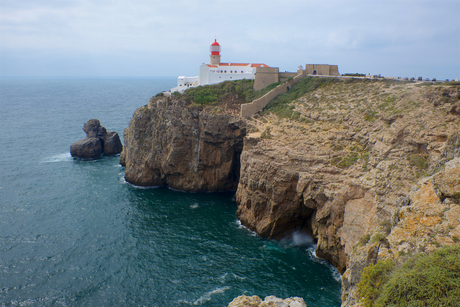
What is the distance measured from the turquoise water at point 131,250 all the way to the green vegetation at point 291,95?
1712cm

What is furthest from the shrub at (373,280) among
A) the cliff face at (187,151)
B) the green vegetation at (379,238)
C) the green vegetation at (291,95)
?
the cliff face at (187,151)

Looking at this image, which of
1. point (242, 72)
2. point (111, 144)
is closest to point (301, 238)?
point (242, 72)

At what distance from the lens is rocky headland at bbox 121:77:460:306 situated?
1731 centimetres

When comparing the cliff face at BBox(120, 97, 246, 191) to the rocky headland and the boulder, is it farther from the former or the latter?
the boulder

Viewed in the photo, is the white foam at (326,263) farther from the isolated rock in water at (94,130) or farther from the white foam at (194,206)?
the isolated rock in water at (94,130)

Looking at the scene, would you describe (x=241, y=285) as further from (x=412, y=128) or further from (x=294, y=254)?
(x=412, y=128)

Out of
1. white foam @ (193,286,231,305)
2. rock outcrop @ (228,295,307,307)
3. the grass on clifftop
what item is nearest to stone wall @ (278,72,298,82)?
the grass on clifftop

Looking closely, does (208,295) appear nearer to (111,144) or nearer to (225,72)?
(225,72)

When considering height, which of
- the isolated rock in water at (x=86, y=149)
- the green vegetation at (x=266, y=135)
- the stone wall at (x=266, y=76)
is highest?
the stone wall at (x=266, y=76)

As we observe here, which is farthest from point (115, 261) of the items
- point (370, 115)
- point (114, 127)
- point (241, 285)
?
point (114, 127)

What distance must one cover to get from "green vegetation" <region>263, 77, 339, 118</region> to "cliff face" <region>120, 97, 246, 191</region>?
7.48 meters

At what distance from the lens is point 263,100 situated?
57.4 m

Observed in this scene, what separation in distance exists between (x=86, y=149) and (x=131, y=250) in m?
42.5

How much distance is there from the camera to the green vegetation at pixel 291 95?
54.0 meters
